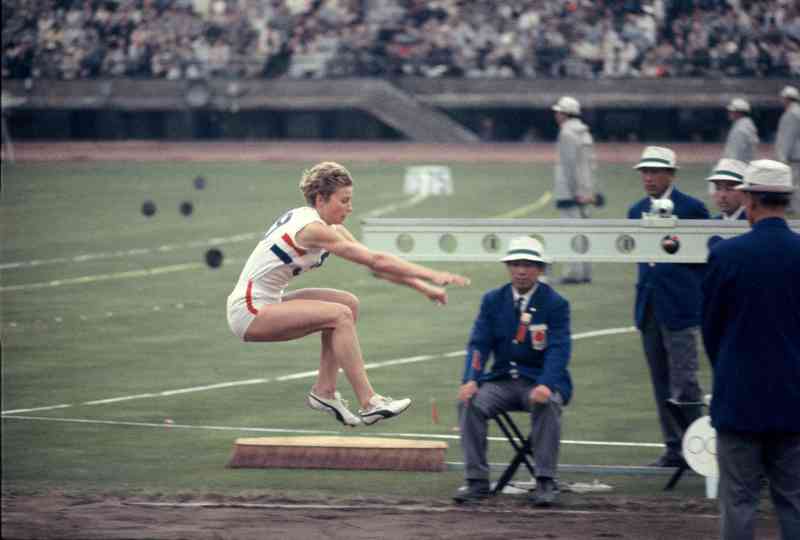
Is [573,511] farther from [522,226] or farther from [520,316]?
[522,226]

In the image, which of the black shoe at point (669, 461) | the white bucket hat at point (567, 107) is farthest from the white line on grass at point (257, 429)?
the white bucket hat at point (567, 107)

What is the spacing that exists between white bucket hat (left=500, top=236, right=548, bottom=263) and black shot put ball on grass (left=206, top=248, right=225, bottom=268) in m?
12.6

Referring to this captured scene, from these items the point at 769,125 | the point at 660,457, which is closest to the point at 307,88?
the point at 769,125

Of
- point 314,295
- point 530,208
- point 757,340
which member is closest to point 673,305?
point 314,295

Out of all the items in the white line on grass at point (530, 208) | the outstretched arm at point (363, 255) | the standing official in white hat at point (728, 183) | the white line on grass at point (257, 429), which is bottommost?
the white line on grass at point (530, 208)

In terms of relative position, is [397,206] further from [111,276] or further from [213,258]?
[111,276]

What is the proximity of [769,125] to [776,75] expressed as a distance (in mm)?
1405

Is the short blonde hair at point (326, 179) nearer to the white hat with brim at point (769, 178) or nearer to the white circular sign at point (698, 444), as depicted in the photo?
the white hat with brim at point (769, 178)

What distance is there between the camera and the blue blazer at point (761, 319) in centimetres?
743

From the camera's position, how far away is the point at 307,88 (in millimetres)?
44000

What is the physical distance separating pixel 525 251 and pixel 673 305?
1496 millimetres

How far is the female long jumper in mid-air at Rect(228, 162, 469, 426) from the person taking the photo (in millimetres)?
9055

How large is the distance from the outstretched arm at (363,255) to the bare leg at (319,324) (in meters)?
0.47

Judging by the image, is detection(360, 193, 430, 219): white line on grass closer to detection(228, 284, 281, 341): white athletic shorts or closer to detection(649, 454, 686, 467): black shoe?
detection(649, 454, 686, 467): black shoe
